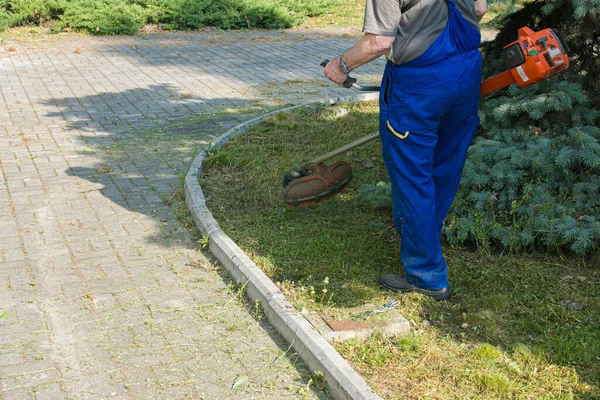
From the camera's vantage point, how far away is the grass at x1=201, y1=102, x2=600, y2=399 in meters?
3.76

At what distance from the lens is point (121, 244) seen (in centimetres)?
539

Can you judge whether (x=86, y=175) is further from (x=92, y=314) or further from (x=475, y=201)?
(x=475, y=201)

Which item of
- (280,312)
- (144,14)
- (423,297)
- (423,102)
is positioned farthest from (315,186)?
(144,14)

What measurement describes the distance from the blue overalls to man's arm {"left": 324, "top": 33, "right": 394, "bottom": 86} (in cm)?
17

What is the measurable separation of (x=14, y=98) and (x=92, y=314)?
5.67 m

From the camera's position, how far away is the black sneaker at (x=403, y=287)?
14.7 feet

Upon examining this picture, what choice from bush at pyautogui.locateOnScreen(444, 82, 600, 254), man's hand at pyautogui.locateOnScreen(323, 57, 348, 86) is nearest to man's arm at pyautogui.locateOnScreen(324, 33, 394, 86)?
man's hand at pyautogui.locateOnScreen(323, 57, 348, 86)

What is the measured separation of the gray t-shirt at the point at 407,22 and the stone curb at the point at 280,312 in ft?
5.06

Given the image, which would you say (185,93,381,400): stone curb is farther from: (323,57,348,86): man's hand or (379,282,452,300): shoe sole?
(323,57,348,86): man's hand

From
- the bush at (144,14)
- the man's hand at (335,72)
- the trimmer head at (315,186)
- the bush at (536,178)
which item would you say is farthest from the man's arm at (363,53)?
the bush at (144,14)

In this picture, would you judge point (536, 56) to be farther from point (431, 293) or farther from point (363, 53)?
point (431, 293)

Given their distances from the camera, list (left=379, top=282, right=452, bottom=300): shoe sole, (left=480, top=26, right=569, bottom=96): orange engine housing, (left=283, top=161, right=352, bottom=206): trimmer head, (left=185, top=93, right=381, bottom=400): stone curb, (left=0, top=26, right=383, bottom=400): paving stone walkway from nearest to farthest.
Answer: (left=185, top=93, right=381, bottom=400): stone curb, (left=0, top=26, right=383, bottom=400): paving stone walkway, (left=480, top=26, right=569, bottom=96): orange engine housing, (left=379, top=282, right=452, bottom=300): shoe sole, (left=283, top=161, right=352, bottom=206): trimmer head

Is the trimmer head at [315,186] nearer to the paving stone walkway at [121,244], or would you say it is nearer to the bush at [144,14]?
the paving stone walkway at [121,244]

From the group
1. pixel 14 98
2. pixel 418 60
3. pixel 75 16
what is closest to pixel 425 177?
pixel 418 60
